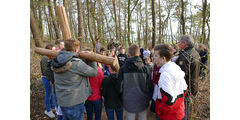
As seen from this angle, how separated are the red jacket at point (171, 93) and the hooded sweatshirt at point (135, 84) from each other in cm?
49

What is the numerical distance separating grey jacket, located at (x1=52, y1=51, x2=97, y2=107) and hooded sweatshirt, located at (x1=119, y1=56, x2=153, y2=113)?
0.60 meters

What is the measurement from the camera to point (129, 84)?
229 centimetres

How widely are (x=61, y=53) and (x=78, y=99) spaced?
2.71ft

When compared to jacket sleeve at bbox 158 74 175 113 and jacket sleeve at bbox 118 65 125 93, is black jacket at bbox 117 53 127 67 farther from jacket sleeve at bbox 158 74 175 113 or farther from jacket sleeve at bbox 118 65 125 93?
jacket sleeve at bbox 158 74 175 113

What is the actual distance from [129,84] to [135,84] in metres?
0.11

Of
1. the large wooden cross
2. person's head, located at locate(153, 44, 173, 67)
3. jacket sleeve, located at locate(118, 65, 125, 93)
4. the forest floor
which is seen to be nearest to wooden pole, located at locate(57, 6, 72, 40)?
the large wooden cross

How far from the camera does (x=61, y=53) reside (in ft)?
6.82

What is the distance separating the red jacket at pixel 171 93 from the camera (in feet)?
5.56

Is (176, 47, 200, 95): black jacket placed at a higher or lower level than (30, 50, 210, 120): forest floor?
higher

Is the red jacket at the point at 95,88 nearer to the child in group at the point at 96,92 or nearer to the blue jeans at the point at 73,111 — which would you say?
the child in group at the point at 96,92

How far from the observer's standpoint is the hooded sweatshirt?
226cm

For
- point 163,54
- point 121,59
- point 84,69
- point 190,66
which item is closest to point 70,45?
point 84,69

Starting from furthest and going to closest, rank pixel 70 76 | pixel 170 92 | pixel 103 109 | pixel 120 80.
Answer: pixel 103 109, pixel 120 80, pixel 70 76, pixel 170 92

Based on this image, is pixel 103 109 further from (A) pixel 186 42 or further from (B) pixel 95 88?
(A) pixel 186 42
